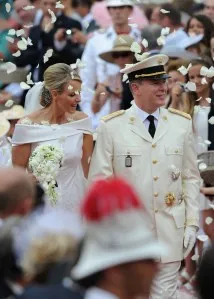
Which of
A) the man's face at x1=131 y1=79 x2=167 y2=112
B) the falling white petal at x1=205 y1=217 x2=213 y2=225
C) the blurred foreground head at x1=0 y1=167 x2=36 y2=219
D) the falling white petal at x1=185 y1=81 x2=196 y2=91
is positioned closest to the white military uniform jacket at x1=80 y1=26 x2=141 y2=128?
the falling white petal at x1=185 y1=81 x2=196 y2=91

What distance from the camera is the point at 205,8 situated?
13352 mm

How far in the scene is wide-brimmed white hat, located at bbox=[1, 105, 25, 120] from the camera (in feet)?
37.7

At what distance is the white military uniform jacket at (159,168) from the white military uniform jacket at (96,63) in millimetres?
3548

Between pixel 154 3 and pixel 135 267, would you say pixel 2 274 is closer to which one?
pixel 135 267

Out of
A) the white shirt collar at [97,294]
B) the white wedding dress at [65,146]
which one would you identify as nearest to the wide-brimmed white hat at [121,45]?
the white wedding dress at [65,146]

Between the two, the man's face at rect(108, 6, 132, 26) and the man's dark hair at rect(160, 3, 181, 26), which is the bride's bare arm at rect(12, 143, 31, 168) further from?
the man's dark hair at rect(160, 3, 181, 26)

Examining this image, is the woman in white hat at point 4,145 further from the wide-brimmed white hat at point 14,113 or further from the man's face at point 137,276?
the man's face at point 137,276

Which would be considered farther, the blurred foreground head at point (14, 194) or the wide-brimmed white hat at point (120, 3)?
the wide-brimmed white hat at point (120, 3)

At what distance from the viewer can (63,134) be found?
31.0ft

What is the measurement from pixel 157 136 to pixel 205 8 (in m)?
4.80

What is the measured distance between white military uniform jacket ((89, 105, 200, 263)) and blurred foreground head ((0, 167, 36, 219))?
2990 mm

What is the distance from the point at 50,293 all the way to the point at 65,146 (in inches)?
186

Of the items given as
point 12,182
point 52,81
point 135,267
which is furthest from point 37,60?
point 135,267

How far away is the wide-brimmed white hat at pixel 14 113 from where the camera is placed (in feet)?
37.7
